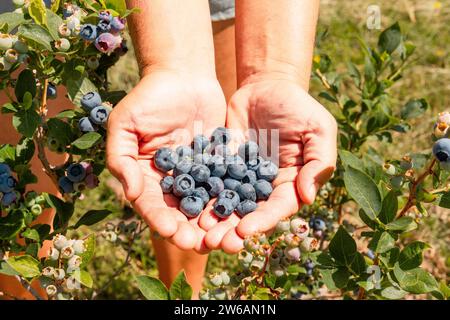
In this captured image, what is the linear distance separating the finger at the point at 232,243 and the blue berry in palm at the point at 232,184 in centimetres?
26

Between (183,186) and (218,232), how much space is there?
19 cm

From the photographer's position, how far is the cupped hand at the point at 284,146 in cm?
139

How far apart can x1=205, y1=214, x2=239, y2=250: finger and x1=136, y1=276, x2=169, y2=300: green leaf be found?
151 mm

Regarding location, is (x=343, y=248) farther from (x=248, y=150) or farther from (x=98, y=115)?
(x=98, y=115)

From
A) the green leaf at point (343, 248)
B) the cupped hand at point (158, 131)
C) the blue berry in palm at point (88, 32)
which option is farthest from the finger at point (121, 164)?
the green leaf at point (343, 248)

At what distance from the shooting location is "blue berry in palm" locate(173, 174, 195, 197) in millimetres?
1528

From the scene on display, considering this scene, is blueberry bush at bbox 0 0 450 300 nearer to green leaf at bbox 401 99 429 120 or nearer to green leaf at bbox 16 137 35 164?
green leaf at bbox 16 137 35 164

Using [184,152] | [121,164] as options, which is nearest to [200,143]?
[184,152]

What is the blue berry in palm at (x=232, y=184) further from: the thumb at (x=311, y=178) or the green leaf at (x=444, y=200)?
the green leaf at (x=444, y=200)

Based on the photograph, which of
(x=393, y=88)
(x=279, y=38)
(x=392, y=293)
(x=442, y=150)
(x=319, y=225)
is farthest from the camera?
(x=393, y=88)

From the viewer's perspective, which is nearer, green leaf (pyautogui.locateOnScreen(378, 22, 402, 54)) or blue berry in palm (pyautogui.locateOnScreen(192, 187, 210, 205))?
blue berry in palm (pyautogui.locateOnScreen(192, 187, 210, 205))

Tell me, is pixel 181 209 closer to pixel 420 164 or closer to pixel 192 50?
pixel 192 50

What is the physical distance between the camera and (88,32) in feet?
4.06

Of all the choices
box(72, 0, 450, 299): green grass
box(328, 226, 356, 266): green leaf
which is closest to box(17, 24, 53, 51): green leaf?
box(328, 226, 356, 266): green leaf
